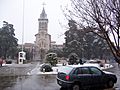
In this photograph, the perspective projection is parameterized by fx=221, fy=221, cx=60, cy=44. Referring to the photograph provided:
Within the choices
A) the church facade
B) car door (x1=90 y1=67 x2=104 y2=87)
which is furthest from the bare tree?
the church facade

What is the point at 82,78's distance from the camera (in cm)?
1191

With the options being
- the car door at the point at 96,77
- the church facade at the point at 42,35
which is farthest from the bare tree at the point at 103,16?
the church facade at the point at 42,35

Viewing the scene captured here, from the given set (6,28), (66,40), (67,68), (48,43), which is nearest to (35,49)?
(48,43)

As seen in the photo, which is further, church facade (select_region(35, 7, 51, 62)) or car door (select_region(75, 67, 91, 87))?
church facade (select_region(35, 7, 51, 62))

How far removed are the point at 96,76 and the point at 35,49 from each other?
82062 mm

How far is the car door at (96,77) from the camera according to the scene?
1228cm

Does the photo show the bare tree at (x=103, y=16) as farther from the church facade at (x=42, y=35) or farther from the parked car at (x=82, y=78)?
the church facade at (x=42, y=35)

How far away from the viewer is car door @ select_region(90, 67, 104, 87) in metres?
12.3

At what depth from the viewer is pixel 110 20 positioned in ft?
33.9

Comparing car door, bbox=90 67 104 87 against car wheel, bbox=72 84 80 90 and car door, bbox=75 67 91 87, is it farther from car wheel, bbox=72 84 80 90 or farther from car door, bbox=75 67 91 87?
car wheel, bbox=72 84 80 90

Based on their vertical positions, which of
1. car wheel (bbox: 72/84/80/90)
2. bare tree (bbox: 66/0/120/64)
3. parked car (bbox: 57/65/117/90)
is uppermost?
bare tree (bbox: 66/0/120/64)

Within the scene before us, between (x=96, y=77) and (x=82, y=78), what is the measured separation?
0.96 metres

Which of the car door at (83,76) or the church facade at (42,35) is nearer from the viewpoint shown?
the car door at (83,76)

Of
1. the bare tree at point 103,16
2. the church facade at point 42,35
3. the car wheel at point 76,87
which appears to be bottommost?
the car wheel at point 76,87
